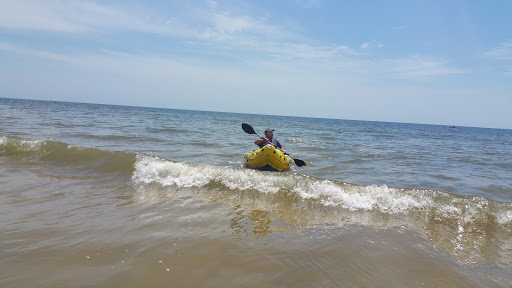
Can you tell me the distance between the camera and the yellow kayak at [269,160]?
27.2 ft

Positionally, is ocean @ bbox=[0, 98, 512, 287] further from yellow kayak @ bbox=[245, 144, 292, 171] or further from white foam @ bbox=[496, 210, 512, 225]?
yellow kayak @ bbox=[245, 144, 292, 171]

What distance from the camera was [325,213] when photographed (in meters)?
5.45

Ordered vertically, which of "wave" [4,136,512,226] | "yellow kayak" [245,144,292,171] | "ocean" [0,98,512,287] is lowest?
"ocean" [0,98,512,287]

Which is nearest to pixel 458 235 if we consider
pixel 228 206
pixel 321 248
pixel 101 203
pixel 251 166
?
pixel 321 248

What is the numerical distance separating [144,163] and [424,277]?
720cm

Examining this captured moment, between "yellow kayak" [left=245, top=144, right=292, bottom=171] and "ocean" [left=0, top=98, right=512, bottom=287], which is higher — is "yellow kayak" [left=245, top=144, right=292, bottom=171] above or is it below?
above

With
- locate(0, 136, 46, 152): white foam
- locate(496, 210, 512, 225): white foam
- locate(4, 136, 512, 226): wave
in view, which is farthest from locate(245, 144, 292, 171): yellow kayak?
locate(0, 136, 46, 152): white foam

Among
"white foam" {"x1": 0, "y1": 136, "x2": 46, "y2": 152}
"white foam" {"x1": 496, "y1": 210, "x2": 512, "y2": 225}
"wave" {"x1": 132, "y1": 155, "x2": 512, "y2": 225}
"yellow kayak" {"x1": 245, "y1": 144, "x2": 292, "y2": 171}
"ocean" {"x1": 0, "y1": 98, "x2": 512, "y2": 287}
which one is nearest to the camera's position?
"ocean" {"x1": 0, "y1": 98, "x2": 512, "y2": 287}

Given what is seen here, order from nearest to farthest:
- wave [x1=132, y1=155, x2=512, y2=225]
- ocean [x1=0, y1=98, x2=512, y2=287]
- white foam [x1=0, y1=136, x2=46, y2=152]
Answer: ocean [x1=0, y1=98, x2=512, y2=287]
wave [x1=132, y1=155, x2=512, y2=225]
white foam [x1=0, y1=136, x2=46, y2=152]

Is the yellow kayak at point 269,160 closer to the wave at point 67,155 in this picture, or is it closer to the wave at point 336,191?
the wave at point 336,191

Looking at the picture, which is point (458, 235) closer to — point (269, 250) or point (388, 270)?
point (388, 270)

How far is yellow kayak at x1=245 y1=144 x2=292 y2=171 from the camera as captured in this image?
8.29 metres

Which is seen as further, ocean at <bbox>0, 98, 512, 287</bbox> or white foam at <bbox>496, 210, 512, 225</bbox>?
white foam at <bbox>496, 210, 512, 225</bbox>

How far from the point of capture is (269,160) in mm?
8344
